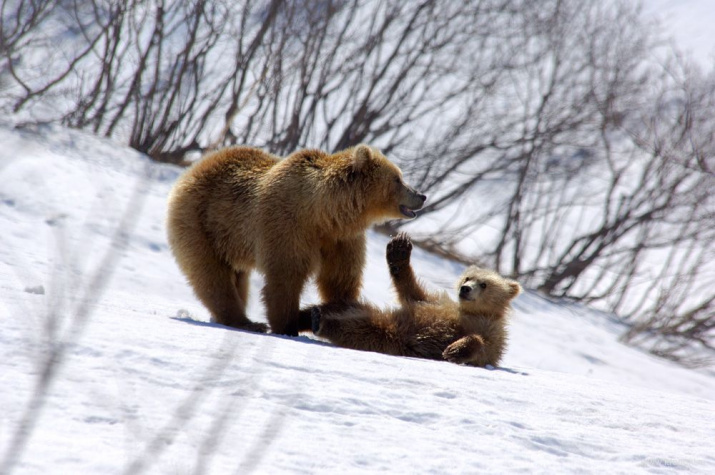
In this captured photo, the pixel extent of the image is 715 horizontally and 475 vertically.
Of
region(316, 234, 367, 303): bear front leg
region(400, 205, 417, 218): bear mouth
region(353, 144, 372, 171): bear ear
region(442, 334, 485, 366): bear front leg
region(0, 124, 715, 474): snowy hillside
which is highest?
region(353, 144, 372, 171): bear ear

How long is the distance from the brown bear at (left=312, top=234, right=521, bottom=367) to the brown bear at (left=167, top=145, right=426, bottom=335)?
28 centimetres

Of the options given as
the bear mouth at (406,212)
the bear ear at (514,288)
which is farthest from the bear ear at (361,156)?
the bear ear at (514,288)

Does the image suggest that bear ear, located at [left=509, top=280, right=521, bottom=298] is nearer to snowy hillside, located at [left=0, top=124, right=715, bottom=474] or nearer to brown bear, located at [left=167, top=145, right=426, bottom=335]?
snowy hillside, located at [left=0, top=124, right=715, bottom=474]

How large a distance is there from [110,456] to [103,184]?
723 centimetres

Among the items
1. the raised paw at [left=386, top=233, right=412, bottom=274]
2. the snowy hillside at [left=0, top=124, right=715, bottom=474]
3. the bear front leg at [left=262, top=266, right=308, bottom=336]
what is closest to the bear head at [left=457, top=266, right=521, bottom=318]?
the raised paw at [left=386, top=233, right=412, bottom=274]

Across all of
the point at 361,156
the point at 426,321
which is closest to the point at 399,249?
the point at 426,321

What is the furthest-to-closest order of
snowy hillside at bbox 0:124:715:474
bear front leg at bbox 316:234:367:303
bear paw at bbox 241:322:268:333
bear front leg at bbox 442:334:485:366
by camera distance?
bear front leg at bbox 316:234:367:303, bear paw at bbox 241:322:268:333, bear front leg at bbox 442:334:485:366, snowy hillside at bbox 0:124:715:474

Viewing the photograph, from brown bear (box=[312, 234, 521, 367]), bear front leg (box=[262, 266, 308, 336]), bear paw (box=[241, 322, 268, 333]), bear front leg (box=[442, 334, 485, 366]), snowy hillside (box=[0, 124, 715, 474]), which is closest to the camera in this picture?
snowy hillside (box=[0, 124, 715, 474])

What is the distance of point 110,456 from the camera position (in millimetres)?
2203

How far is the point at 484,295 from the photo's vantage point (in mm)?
5523

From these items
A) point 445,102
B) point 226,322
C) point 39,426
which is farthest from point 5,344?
point 445,102

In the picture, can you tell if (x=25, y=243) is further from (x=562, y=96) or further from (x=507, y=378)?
(x=562, y=96)

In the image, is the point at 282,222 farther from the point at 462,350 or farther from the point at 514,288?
the point at 514,288

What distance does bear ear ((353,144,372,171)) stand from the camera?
5516mm
